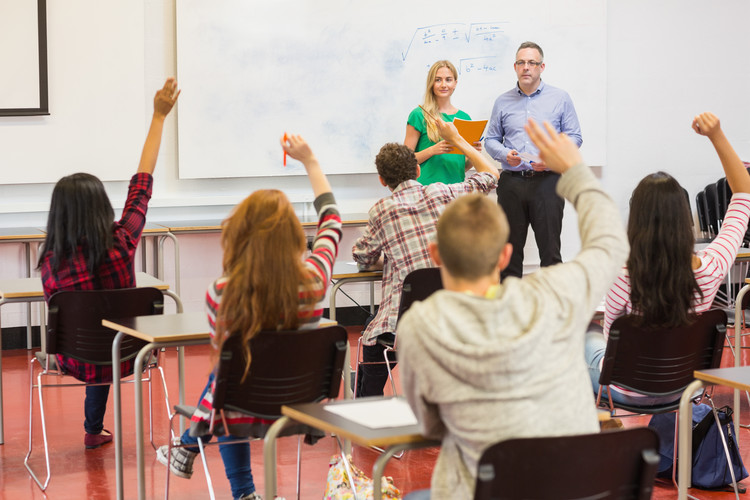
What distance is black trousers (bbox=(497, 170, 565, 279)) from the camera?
596 centimetres

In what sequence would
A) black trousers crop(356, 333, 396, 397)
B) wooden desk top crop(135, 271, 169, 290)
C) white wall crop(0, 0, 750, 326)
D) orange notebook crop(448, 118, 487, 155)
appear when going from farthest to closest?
white wall crop(0, 0, 750, 326) < orange notebook crop(448, 118, 487, 155) < black trousers crop(356, 333, 396, 397) < wooden desk top crop(135, 271, 169, 290)

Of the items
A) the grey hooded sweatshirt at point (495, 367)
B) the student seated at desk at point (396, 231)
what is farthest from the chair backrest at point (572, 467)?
the student seated at desk at point (396, 231)

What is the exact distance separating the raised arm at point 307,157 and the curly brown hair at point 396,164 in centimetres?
133

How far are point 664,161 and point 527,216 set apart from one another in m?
1.96

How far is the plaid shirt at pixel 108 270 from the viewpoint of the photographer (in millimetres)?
3568

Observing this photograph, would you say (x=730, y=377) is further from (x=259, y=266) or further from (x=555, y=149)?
(x=259, y=266)

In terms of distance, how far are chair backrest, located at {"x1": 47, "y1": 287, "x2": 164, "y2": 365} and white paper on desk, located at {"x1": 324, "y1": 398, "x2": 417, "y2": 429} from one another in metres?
1.62

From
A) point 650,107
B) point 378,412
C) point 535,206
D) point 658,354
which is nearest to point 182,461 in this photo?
point 378,412

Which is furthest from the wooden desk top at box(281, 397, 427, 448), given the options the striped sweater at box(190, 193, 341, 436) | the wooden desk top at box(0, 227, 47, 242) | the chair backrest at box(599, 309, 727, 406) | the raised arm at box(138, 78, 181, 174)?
the wooden desk top at box(0, 227, 47, 242)

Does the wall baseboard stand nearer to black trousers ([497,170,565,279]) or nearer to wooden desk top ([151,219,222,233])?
wooden desk top ([151,219,222,233])

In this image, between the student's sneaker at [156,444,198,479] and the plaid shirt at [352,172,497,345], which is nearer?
→ the student's sneaker at [156,444,198,479]

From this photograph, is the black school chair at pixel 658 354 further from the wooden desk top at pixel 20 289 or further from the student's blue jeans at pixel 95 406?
the wooden desk top at pixel 20 289

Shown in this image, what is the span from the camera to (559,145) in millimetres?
1869

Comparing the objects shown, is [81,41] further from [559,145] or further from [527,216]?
[559,145]
